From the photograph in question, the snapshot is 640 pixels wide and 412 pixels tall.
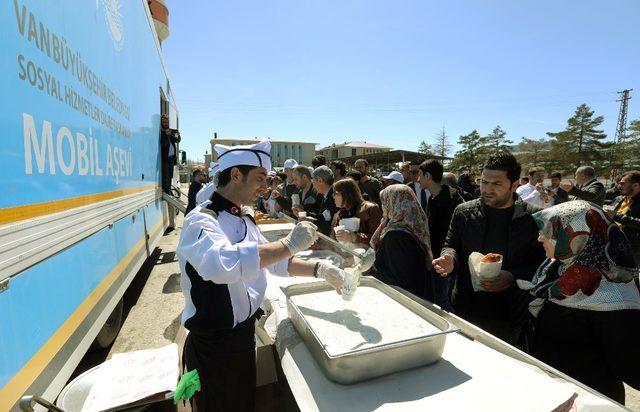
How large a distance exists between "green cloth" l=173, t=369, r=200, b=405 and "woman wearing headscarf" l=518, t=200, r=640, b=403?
1.72 m

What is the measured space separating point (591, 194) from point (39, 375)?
8076 millimetres

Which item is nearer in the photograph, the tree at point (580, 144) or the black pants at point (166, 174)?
the black pants at point (166, 174)

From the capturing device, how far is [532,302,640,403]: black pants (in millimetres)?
1390

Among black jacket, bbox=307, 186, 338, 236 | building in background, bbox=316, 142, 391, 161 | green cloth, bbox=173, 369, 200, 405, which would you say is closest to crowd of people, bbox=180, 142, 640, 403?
black jacket, bbox=307, 186, 338, 236

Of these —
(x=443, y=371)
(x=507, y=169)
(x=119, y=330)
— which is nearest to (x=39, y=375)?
(x=443, y=371)

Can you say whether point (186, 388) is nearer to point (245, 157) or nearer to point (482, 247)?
point (245, 157)

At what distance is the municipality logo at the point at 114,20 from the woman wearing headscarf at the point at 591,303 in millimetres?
3629

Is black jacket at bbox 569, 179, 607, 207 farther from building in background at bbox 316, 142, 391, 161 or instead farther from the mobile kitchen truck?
building in background at bbox 316, 142, 391, 161

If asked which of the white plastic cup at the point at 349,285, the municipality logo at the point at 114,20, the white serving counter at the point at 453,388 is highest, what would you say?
the municipality logo at the point at 114,20

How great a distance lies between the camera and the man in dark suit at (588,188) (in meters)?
6.16

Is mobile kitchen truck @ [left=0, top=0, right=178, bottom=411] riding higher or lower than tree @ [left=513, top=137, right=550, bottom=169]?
lower

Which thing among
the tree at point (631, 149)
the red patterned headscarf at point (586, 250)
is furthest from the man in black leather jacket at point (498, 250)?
the tree at point (631, 149)

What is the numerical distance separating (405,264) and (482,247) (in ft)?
1.87

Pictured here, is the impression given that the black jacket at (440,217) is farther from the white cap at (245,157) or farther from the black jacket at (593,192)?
the black jacket at (593,192)
